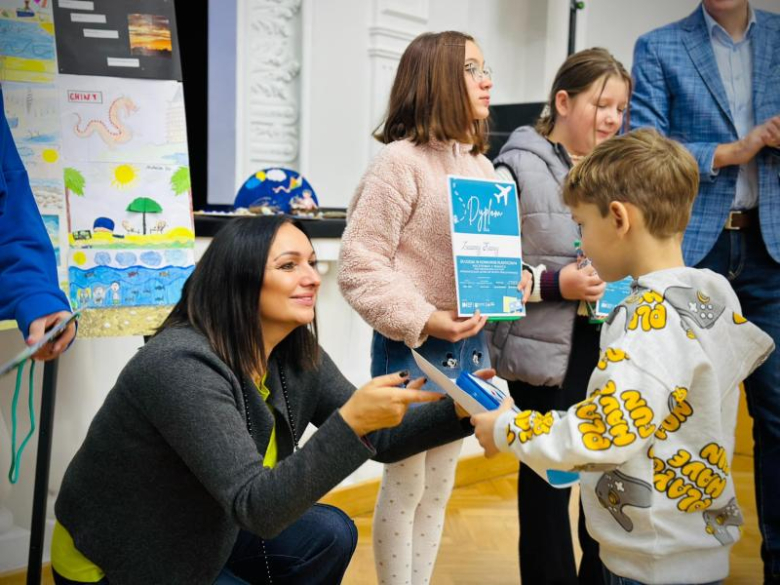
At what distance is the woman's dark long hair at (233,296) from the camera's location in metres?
1.64

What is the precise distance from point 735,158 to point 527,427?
4.20ft

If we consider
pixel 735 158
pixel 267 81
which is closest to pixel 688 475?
pixel 735 158

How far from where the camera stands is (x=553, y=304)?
2.26 meters

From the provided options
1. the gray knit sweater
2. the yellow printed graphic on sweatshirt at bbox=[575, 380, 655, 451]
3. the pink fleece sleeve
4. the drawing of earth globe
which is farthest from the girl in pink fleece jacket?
the drawing of earth globe

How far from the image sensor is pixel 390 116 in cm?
213

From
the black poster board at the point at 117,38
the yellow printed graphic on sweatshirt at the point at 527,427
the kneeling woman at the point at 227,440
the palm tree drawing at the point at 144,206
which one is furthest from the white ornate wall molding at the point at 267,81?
the yellow printed graphic on sweatshirt at the point at 527,427

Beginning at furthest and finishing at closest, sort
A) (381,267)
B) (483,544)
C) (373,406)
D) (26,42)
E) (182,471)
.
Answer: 1. (483,544)
2. (26,42)
3. (381,267)
4. (182,471)
5. (373,406)

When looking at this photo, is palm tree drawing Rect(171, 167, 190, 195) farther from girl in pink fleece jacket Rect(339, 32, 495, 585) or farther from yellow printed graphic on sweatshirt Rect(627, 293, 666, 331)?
yellow printed graphic on sweatshirt Rect(627, 293, 666, 331)

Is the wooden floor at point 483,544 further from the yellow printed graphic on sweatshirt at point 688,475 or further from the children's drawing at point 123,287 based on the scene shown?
the yellow printed graphic on sweatshirt at point 688,475

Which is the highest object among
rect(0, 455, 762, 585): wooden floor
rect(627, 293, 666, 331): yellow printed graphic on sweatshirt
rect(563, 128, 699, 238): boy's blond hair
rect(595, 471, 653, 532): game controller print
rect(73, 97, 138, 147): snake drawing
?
rect(73, 97, 138, 147): snake drawing

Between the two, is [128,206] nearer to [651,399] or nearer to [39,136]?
[39,136]

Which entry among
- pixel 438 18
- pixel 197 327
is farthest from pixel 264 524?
pixel 438 18

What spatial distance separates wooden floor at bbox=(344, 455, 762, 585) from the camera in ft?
9.55

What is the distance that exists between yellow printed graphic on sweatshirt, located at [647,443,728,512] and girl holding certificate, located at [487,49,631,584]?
774 millimetres
